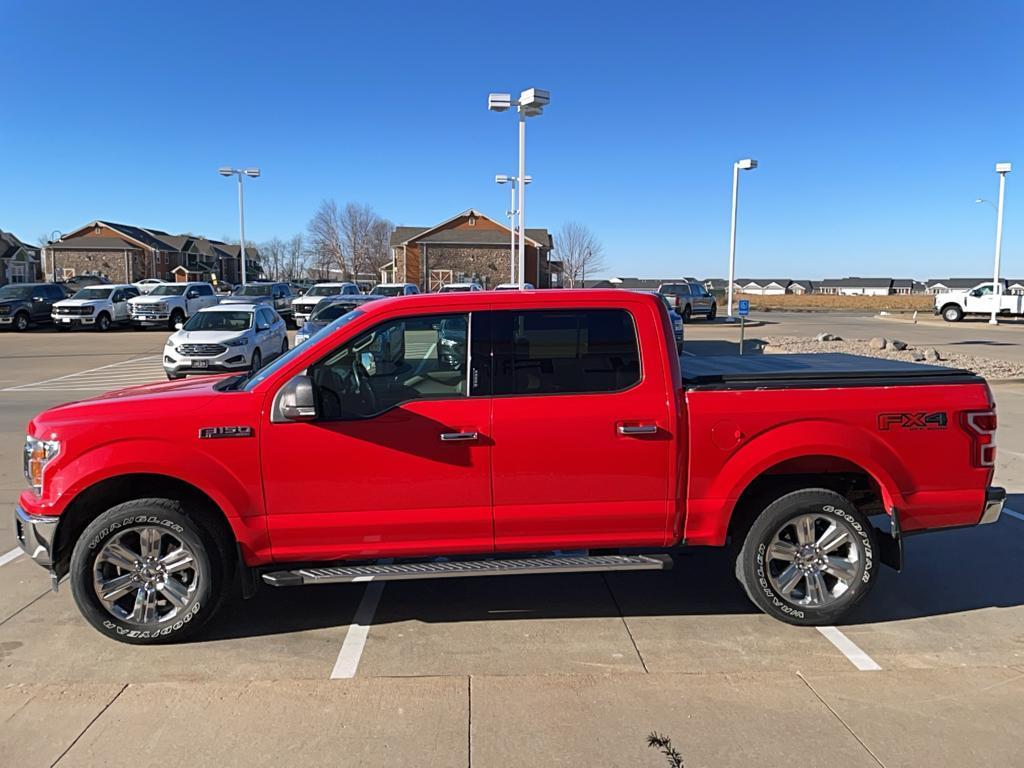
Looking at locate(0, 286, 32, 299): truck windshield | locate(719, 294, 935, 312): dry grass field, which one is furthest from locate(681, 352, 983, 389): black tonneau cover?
locate(719, 294, 935, 312): dry grass field

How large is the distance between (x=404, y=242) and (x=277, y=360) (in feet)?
214

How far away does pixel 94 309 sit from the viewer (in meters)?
30.8

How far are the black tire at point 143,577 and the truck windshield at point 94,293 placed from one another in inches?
1241

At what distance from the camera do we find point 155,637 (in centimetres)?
405

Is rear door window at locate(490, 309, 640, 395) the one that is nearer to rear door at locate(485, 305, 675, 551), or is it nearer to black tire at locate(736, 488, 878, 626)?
rear door at locate(485, 305, 675, 551)

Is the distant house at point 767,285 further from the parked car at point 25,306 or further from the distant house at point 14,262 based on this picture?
the parked car at point 25,306

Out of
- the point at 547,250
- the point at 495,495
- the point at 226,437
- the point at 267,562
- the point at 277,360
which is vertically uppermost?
the point at 547,250

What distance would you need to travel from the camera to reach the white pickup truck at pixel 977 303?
36188mm

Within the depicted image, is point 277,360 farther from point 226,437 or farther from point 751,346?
point 751,346

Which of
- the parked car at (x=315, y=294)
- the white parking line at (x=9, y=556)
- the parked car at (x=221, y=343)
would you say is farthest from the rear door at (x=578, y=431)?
the parked car at (x=315, y=294)

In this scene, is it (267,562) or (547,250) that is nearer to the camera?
(267,562)

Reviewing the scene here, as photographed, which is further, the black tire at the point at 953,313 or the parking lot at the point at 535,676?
the black tire at the point at 953,313

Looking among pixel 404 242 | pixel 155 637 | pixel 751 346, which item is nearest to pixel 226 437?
pixel 155 637

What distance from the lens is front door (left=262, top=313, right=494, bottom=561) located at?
395 centimetres
